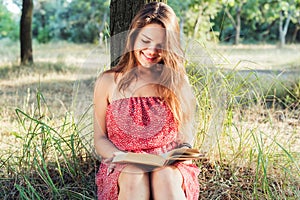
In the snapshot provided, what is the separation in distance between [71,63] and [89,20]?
39.3 ft

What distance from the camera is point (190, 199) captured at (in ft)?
6.57

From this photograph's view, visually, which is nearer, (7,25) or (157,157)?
(157,157)

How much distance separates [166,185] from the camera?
1.87 metres

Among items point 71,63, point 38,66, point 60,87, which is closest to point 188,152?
point 60,87

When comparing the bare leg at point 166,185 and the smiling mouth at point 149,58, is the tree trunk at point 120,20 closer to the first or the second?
the smiling mouth at point 149,58

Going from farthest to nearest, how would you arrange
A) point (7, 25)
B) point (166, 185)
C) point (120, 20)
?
point (7, 25) < point (120, 20) < point (166, 185)

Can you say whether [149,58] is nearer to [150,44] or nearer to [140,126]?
[150,44]

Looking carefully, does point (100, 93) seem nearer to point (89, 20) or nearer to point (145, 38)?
point (145, 38)

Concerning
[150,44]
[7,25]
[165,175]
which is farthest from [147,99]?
[7,25]

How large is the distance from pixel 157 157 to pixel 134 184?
144 mm

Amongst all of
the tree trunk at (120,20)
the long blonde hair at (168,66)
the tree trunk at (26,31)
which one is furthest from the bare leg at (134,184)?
the tree trunk at (26,31)

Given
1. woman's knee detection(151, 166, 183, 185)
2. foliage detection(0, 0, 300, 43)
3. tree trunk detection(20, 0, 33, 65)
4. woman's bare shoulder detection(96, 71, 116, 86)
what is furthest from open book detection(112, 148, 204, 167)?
foliage detection(0, 0, 300, 43)

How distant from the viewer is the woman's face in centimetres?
208

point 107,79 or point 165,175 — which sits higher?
point 107,79
